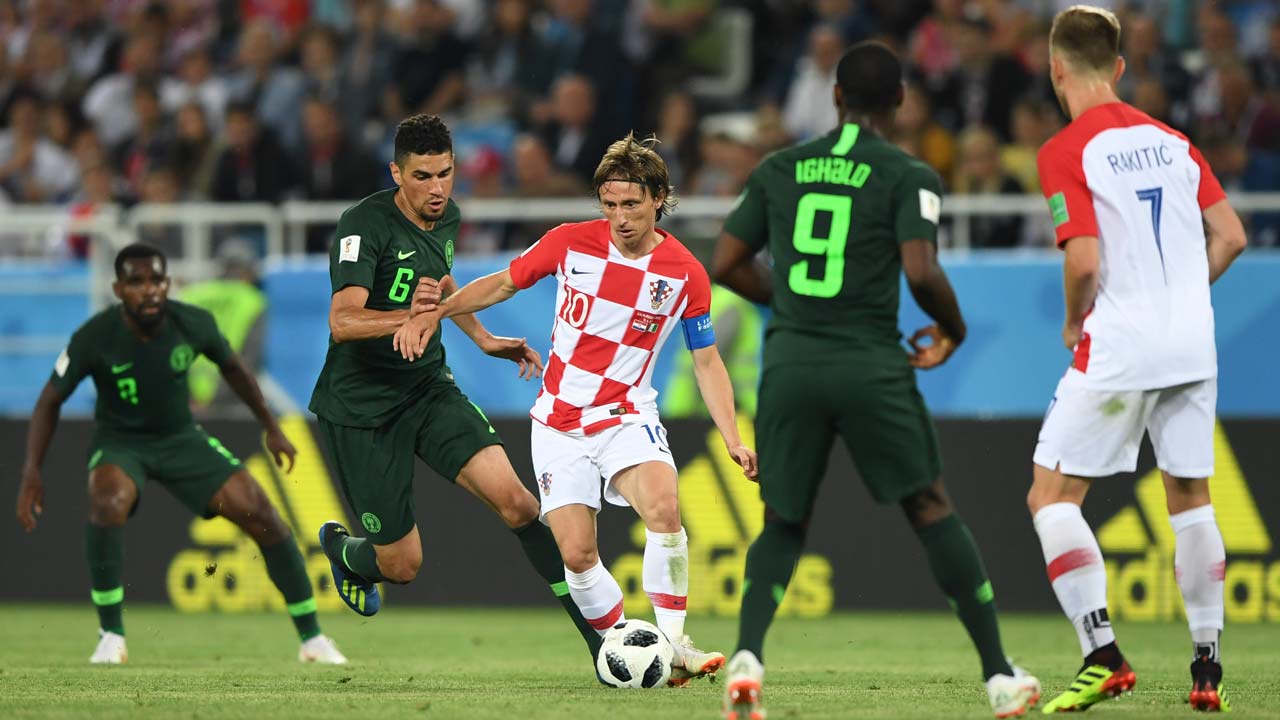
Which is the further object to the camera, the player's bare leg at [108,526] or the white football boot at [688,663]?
the player's bare leg at [108,526]

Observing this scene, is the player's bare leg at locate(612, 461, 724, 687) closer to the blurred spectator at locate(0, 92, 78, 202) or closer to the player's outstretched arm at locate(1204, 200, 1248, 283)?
the player's outstretched arm at locate(1204, 200, 1248, 283)

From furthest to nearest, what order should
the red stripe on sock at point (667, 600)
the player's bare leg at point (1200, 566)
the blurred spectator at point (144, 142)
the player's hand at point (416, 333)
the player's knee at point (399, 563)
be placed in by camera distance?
the blurred spectator at point (144, 142), the player's knee at point (399, 563), the red stripe on sock at point (667, 600), the player's hand at point (416, 333), the player's bare leg at point (1200, 566)

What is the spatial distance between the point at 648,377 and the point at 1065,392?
219 centimetres

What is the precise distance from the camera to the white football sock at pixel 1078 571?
22.0 feet

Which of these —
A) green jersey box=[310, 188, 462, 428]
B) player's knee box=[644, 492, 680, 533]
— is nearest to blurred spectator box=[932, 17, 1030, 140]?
green jersey box=[310, 188, 462, 428]

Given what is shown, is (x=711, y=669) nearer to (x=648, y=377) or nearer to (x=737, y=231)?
(x=648, y=377)

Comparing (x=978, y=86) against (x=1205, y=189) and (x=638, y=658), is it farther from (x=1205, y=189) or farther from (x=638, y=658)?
(x=638, y=658)

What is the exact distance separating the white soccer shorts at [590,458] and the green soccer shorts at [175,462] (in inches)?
116

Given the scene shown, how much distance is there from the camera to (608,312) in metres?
8.05

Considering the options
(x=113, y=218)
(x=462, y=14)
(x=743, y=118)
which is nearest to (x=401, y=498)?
(x=113, y=218)

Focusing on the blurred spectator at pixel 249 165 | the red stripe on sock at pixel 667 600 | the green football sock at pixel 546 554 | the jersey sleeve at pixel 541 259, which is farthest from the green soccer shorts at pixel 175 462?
the blurred spectator at pixel 249 165

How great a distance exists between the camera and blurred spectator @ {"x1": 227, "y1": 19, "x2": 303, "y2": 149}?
17531 mm

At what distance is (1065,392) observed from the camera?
6723 millimetres

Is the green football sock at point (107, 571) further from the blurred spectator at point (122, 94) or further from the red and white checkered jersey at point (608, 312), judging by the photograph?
the blurred spectator at point (122, 94)
